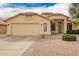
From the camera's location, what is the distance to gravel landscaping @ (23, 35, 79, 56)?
5.12 metres

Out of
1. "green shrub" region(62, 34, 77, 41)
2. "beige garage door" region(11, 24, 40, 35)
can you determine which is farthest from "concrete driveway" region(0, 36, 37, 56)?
"green shrub" region(62, 34, 77, 41)

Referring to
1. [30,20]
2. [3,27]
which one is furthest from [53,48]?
[3,27]

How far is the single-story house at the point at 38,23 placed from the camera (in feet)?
17.1

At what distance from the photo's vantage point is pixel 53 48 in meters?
5.15

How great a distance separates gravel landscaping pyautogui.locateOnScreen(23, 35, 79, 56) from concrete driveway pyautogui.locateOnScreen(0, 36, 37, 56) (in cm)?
10

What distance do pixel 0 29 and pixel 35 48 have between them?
0.68 m

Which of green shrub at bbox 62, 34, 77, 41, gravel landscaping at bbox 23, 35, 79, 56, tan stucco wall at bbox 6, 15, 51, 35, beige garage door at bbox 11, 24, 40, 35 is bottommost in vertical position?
gravel landscaping at bbox 23, 35, 79, 56

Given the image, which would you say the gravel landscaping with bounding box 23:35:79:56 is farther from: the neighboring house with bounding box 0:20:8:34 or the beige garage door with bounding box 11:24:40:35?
the neighboring house with bounding box 0:20:8:34

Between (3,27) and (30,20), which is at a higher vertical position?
(30,20)

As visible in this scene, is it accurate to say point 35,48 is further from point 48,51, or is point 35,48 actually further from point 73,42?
point 73,42

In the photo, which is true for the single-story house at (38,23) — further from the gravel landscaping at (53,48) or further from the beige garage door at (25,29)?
the gravel landscaping at (53,48)

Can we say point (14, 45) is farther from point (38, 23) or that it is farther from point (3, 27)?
point (38, 23)

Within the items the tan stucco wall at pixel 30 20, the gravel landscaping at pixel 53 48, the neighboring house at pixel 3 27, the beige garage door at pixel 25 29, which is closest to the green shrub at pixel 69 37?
the gravel landscaping at pixel 53 48

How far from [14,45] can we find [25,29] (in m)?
0.34
